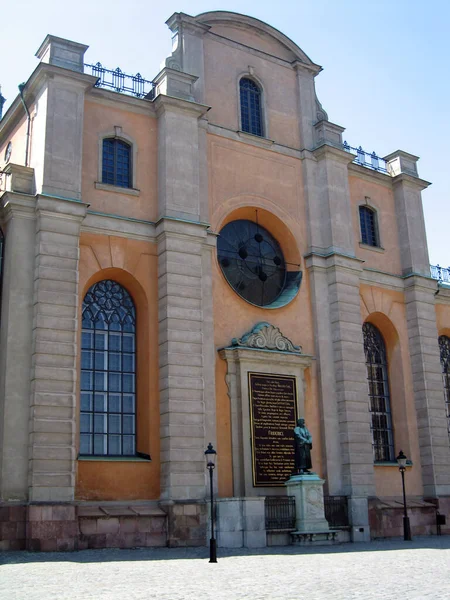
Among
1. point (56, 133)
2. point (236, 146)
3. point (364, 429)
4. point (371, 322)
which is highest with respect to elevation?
point (236, 146)

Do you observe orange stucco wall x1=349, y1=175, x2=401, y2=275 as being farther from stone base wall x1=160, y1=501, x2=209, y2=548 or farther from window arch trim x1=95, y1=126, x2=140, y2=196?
stone base wall x1=160, y1=501, x2=209, y2=548

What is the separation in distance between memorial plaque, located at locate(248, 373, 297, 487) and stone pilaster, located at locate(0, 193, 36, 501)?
7243mm

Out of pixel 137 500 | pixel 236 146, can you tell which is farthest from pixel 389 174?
pixel 137 500

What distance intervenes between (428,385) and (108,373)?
42.1 ft

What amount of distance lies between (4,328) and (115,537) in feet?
20.3

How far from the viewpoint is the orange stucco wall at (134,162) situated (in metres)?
23.1

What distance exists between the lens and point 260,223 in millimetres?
27438

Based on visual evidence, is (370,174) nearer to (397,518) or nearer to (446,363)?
(446,363)

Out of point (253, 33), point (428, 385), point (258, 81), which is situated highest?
point (253, 33)

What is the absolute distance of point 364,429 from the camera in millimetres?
25969

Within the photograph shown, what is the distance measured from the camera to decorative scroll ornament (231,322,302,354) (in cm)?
2438

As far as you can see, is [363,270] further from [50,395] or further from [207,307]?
[50,395]

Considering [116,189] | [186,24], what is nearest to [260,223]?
[116,189]

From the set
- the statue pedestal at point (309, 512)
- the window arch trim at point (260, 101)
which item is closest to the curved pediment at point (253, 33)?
the window arch trim at point (260, 101)
